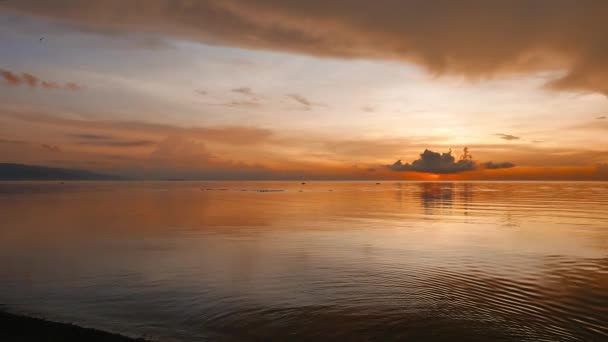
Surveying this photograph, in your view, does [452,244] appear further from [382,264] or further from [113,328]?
[113,328]

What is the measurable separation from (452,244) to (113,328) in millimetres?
25948

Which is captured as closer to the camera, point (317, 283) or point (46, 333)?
point (46, 333)

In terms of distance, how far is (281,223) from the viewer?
4781 centimetres

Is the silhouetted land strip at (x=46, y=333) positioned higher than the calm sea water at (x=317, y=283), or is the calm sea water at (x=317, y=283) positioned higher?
the silhouetted land strip at (x=46, y=333)

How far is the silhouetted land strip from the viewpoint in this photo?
1203 cm

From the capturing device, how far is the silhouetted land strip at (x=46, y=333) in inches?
474

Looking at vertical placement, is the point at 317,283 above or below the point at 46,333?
below

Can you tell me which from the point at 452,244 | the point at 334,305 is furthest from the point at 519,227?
the point at 334,305

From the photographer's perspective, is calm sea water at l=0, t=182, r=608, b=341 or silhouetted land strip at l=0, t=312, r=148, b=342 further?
calm sea water at l=0, t=182, r=608, b=341

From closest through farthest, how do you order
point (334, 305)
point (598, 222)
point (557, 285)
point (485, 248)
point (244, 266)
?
point (334, 305) → point (557, 285) → point (244, 266) → point (485, 248) → point (598, 222)

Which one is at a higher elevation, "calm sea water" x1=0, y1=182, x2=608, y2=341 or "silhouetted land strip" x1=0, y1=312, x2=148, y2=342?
"silhouetted land strip" x1=0, y1=312, x2=148, y2=342

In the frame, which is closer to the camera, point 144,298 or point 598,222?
point 144,298

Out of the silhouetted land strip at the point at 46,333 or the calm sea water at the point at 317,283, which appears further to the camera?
the calm sea water at the point at 317,283

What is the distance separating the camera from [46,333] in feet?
41.1
